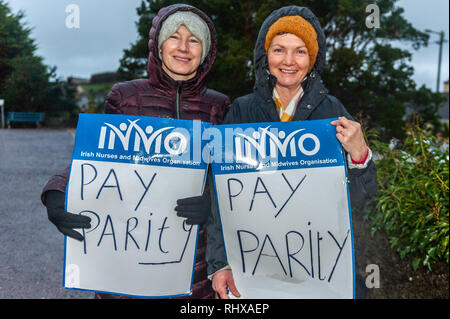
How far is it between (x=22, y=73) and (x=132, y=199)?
804 mm

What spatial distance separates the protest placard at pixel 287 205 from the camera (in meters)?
1.55

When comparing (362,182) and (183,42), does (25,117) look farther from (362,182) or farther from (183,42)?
(362,182)

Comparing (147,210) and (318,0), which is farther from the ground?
(318,0)

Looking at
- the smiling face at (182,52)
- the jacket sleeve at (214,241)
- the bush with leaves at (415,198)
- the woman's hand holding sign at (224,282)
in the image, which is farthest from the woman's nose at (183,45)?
the bush with leaves at (415,198)

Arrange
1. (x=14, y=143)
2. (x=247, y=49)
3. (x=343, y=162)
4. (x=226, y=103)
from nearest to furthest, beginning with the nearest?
(x=343, y=162) < (x=226, y=103) < (x=14, y=143) < (x=247, y=49)

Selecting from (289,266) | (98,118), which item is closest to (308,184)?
(289,266)

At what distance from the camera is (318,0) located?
7.17ft

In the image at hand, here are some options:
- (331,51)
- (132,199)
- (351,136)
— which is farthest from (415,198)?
(132,199)

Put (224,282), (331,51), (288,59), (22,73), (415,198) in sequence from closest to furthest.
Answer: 1. (288,59)
2. (224,282)
3. (22,73)
4. (331,51)
5. (415,198)

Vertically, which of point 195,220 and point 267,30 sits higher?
point 267,30

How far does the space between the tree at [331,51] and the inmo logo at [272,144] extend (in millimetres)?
651

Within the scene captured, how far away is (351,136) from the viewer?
4.93 feet
